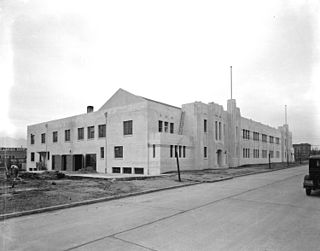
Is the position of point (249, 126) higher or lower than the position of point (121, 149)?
higher

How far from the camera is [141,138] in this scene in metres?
30.7

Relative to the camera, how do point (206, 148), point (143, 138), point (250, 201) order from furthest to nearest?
point (206, 148)
point (143, 138)
point (250, 201)

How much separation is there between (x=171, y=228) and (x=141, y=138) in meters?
23.8

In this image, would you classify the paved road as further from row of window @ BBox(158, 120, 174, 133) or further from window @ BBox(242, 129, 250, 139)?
window @ BBox(242, 129, 250, 139)

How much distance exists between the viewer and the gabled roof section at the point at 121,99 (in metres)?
34.0

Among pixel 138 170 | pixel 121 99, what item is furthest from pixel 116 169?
pixel 121 99

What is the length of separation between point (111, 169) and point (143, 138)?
6911 mm

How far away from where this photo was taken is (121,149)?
3319 cm

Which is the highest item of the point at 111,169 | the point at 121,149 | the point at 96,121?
the point at 96,121

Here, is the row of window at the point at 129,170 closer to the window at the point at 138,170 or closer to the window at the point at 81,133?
the window at the point at 138,170

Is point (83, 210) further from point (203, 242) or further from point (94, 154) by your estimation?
point (94, 154)

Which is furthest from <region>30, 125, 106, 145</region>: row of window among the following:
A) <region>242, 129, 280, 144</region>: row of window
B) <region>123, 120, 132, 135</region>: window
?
<region>242, 129, 280, 144</region>: row of window

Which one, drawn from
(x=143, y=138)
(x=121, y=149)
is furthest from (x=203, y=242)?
(x=121, y=149)

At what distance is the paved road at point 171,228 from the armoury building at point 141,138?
14688 millimetres
